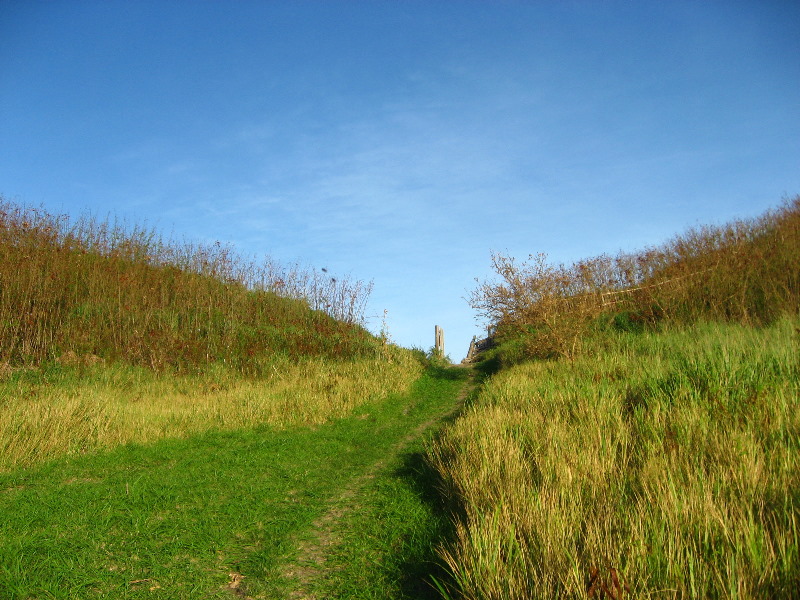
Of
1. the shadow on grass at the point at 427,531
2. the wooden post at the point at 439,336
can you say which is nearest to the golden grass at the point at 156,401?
the shadow on grass at the point at 427,531

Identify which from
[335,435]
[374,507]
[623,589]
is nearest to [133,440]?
[335,435]

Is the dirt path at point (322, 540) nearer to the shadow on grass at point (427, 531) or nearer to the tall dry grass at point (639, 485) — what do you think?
the shadow on grass at point (427, 531)

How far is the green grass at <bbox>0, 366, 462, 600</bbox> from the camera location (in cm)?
384

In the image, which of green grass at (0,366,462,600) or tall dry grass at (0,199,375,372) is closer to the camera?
green grass at (0,366,462,600)

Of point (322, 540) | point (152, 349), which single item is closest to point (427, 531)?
point (322, 540)

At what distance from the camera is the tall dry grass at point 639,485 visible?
2.73 meters

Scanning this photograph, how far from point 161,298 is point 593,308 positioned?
39.9ft

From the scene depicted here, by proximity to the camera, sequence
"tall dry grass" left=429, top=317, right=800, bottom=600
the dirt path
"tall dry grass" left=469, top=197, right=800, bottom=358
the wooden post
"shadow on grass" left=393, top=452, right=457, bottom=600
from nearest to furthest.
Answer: "tall dry grass" left=429, top=317, right=800, bottom=600 < "shadow on grass" left=393, top=452, right=457, bottom=600 < the dirt path < "tall dry grass" left=469, top=197, right=800, bottom=358 < the wooden post

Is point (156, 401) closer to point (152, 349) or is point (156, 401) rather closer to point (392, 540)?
point (152, 349)

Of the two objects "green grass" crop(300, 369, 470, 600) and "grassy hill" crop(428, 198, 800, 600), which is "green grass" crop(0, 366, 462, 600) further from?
"grassy hill" crop(428, 198, 800, 600)

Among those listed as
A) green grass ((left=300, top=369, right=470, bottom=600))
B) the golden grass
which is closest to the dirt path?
green grass ((left=300, top=369, right=470, bottom=600))

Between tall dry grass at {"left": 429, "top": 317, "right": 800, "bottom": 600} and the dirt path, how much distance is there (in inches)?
41.0

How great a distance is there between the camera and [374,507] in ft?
17.6

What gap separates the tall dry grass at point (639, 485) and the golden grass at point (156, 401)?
13.3ft
